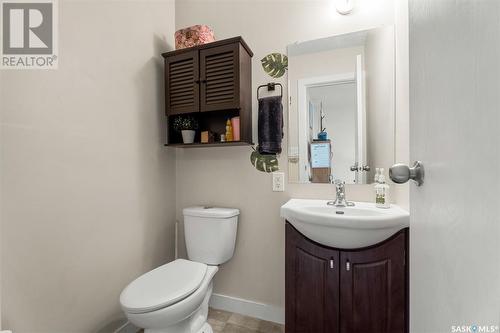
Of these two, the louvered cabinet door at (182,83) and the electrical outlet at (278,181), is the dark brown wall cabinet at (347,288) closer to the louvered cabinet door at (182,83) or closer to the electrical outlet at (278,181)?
the electrical outlet at (278,181)

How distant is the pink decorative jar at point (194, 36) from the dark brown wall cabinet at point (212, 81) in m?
0.07

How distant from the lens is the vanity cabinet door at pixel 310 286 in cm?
106

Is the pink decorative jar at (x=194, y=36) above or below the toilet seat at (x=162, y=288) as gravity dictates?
above

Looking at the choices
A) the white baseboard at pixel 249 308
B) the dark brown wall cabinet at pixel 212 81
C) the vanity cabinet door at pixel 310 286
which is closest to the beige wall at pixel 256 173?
the white baseboard at pixel 249 308

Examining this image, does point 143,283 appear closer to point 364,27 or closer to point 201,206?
point 201,206

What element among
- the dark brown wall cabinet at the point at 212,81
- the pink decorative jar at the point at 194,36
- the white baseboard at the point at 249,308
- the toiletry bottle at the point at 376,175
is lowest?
the white baseboard at the point at 249,308

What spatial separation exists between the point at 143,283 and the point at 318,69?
1.56 m

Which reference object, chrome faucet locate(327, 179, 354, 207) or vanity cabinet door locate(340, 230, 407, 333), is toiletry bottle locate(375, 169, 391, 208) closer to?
chrome faucet locate(327, 179, 354, 207)

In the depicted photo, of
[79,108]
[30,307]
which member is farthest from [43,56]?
[30,307]

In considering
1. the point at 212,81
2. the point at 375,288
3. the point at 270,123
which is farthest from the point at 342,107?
the point at 375,288

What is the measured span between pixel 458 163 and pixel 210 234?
133 centimetres

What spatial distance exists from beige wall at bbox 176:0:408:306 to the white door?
91 cm

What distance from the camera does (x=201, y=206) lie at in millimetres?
1670

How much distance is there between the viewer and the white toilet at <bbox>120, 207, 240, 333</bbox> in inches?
38.1
